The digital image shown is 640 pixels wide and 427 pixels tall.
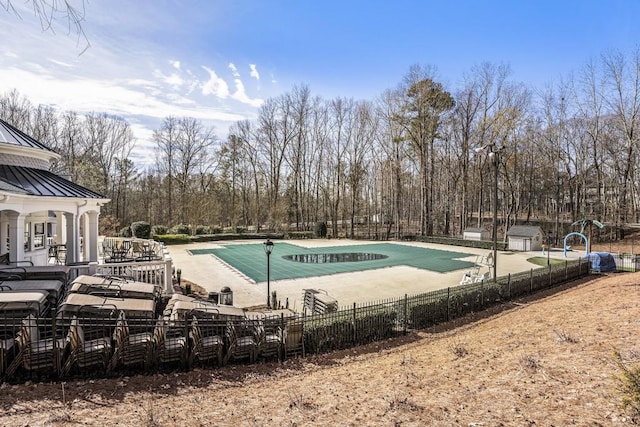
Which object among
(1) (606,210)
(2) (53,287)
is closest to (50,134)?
(2) (53,287)

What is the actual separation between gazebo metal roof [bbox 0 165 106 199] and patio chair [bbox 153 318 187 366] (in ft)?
22.0

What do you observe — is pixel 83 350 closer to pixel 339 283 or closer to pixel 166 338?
pixel 166 338

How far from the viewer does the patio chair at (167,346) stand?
605 centimetres

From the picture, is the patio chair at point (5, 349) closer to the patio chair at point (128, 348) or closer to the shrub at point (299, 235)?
the patio chair at point (128, 348)

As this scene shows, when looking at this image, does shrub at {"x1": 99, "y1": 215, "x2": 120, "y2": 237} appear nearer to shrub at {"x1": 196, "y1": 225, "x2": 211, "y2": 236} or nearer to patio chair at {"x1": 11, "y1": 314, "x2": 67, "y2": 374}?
shrub at {"x1": 196, "y1": 225, "x2": 211, "y2": 236}

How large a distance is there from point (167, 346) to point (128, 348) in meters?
0.61

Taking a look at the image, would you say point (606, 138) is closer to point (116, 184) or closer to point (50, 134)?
point (116, 184)

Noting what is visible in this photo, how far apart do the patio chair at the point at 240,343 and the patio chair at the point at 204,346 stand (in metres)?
0.17

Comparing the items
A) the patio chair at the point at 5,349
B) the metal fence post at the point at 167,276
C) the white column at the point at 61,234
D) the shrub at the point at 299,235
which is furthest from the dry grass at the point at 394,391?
the shrub at the point at 299,235

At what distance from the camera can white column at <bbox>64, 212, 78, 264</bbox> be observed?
11.5 meters

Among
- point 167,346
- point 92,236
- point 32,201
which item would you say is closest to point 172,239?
point 92,236

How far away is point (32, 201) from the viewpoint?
1008 centimetres

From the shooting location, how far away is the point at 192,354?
20.7 ft

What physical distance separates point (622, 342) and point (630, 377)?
3.41 metres
